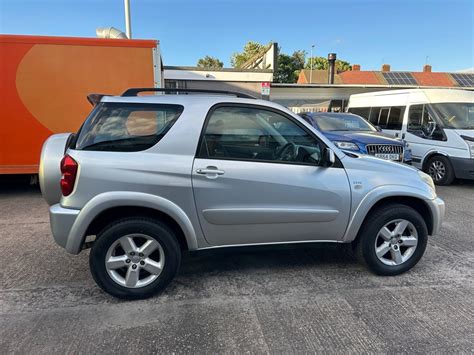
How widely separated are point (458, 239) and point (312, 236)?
2.53 metres

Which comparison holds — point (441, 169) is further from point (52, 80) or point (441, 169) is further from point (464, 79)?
point (464, 79)

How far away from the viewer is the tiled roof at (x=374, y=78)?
29112 mm

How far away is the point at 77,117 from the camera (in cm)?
648

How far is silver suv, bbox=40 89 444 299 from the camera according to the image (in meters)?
2.83

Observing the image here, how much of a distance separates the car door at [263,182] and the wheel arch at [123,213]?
0.56 feet

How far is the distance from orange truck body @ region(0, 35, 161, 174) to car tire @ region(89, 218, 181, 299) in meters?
4.37

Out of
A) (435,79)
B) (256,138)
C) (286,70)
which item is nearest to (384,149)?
(256,138)

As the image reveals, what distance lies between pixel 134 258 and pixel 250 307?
107cm

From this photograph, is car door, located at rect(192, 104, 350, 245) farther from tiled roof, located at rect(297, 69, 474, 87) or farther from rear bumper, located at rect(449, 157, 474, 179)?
tiled roof, located at rect(297, 69, 474, 87)

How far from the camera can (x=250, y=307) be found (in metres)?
2.94

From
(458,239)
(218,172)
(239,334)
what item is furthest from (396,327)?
(458,239)

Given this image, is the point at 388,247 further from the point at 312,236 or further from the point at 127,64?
the point at 127,64

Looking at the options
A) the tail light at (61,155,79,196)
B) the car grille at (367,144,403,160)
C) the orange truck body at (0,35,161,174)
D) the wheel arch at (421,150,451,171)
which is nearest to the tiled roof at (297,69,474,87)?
the wheel arch at (421,150,451,171)

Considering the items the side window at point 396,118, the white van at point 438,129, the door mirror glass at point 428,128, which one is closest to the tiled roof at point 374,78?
the side window at point 396,118
